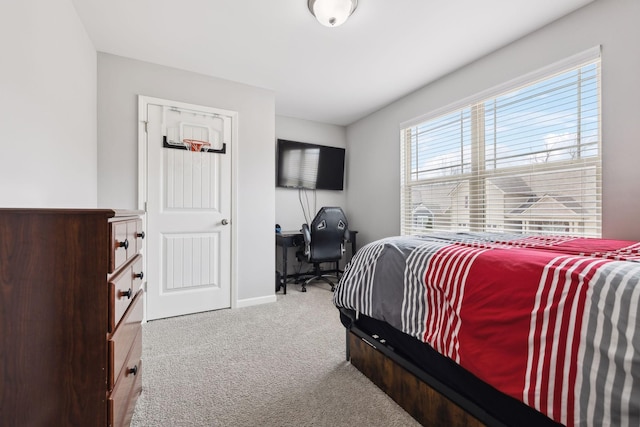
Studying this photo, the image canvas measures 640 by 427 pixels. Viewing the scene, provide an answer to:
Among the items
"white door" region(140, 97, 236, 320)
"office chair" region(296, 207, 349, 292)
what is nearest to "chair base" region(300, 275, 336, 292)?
"office chair" region(296, 207, 349, 292)

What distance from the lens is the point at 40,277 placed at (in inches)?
31.8

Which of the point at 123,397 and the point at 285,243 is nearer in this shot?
the point at 123,397

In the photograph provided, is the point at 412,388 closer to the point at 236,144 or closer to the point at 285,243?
the point at 285,243

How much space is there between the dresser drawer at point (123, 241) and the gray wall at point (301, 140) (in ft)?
8.75

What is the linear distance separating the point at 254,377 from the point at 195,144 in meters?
2.15

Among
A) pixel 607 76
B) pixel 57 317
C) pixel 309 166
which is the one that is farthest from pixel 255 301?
pixel 607 76

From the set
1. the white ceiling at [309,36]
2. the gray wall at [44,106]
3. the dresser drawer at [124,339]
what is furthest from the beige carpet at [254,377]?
the white ceiling at [309,36]

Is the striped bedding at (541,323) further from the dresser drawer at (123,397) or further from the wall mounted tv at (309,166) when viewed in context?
the wall mounted tv at (309,166)

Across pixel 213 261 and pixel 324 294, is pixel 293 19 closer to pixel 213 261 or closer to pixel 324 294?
pixel 213 261

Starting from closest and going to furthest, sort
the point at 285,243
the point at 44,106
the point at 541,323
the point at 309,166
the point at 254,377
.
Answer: the point at 541,323 → the point at 44,106 → the point at 254,377 → the point at 285,243 → the point at 309,166

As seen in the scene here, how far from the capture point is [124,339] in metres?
1.05

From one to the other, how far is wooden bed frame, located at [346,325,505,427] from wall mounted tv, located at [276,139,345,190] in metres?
2.56

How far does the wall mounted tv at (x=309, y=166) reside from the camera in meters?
3.83

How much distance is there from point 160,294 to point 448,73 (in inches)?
140
